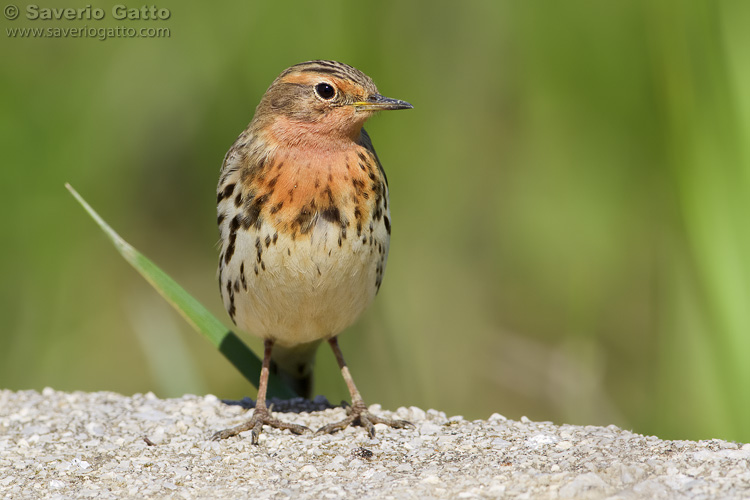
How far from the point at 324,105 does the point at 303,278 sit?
3.89 feet

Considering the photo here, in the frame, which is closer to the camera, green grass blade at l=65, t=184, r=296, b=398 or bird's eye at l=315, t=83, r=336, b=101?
green grass blade at l=65, t=184, r=296, b=398

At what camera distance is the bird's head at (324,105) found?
7.03 metres

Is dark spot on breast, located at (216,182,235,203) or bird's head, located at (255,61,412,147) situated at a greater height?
bird's head, located at (255,61,412,147)

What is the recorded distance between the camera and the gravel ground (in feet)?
16.0

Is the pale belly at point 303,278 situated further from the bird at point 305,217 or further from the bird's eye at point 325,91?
the bird's eye at point 325,91

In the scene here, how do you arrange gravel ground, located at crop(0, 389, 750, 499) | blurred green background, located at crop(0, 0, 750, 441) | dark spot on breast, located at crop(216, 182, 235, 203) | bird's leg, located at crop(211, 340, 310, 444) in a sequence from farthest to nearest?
blurred green background, located at crop(0, 0, 750, 441) < dark spot on breast, located at crop(216, 182, 235, 203) < bird's leg, located at crop(211, 340, 310, 444) < gravel ground, located at crop(0, 389, 750, 499)

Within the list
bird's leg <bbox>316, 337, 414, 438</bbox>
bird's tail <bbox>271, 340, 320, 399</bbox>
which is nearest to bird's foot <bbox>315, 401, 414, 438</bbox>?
bird's leg <bbox>316, 337, 414, 438</bbox>

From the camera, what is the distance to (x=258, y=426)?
670cm

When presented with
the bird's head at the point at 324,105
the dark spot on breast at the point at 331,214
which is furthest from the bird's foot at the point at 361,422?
the bird's head at the point at 324,105

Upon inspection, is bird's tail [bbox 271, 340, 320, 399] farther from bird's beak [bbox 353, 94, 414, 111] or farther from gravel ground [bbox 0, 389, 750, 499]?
bird's beak [bbox 353, 94, 414, 111]

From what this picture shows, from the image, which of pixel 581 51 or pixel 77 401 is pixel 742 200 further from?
pixel 77 401

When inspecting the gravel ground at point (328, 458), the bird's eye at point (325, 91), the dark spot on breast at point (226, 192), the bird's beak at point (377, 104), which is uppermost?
the bird's eye at point (325, 91)

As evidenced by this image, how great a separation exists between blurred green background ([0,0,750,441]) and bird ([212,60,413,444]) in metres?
1.83

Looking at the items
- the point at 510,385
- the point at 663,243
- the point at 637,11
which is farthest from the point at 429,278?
the point at 637,11
